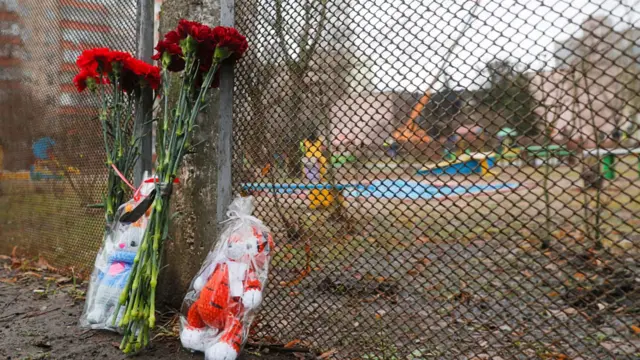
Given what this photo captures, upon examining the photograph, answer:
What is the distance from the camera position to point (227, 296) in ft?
6.00

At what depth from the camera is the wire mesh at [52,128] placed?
3100 millimetres

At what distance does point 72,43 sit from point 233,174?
2.20m

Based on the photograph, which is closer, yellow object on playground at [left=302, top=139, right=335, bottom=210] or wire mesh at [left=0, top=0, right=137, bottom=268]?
yellow object on playground at [left=302, top=139, right=335, bottom=210]

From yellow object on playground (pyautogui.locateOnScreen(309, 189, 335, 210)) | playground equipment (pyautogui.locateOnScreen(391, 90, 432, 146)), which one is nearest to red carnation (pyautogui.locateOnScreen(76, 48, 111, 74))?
yellow object on playground (pyautogui.locateOnScreen(309, 189, 335, 210))

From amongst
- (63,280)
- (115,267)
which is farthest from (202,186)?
(63,280)

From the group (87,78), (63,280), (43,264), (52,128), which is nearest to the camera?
(87,78)

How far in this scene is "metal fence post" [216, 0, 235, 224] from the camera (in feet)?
7.39

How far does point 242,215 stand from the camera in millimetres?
1965

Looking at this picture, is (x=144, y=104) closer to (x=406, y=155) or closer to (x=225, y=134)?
(x=225, y=134)

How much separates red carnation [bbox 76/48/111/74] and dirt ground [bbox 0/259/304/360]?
1403 millimetres

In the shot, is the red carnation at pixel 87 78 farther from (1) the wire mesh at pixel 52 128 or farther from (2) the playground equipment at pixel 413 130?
(2) the playground equipment at pixel 413 130

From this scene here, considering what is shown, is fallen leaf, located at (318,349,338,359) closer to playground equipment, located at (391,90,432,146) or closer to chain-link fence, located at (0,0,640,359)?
chain-link fence, located at (0,0,640,359)

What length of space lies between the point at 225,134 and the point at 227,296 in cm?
87

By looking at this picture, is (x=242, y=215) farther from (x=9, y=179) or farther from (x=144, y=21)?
(x=9, y=179)
